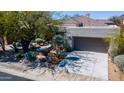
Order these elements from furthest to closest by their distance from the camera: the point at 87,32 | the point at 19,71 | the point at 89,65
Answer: the point at 87,32 < the point at 19,71 < the point at 89,65

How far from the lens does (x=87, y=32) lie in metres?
6.50

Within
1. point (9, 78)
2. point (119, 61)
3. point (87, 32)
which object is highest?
point (87, 32)

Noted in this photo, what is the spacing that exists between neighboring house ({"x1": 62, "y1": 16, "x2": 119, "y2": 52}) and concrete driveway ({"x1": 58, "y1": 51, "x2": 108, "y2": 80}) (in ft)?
0.68

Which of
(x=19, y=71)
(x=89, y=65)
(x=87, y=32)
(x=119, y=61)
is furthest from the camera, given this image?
(x=87, y=32)

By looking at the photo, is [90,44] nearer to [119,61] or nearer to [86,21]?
[86,21]

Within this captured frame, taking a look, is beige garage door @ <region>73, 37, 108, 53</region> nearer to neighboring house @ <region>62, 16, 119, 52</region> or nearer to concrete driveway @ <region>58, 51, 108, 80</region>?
neighboring house @ <region>62, 16, 119, 52</region>

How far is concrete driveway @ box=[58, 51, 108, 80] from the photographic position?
6098mm

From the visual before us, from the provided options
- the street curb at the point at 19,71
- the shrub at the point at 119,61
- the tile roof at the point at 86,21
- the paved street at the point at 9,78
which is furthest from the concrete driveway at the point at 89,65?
the paved street at the point at 9,78

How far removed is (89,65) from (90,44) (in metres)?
0.61

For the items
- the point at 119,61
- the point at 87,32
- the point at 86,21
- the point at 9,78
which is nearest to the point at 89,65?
the point at 119,61

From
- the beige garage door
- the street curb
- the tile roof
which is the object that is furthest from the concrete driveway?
the tile roof

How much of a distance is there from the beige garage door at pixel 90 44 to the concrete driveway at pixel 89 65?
0.14m

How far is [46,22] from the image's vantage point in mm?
6418
